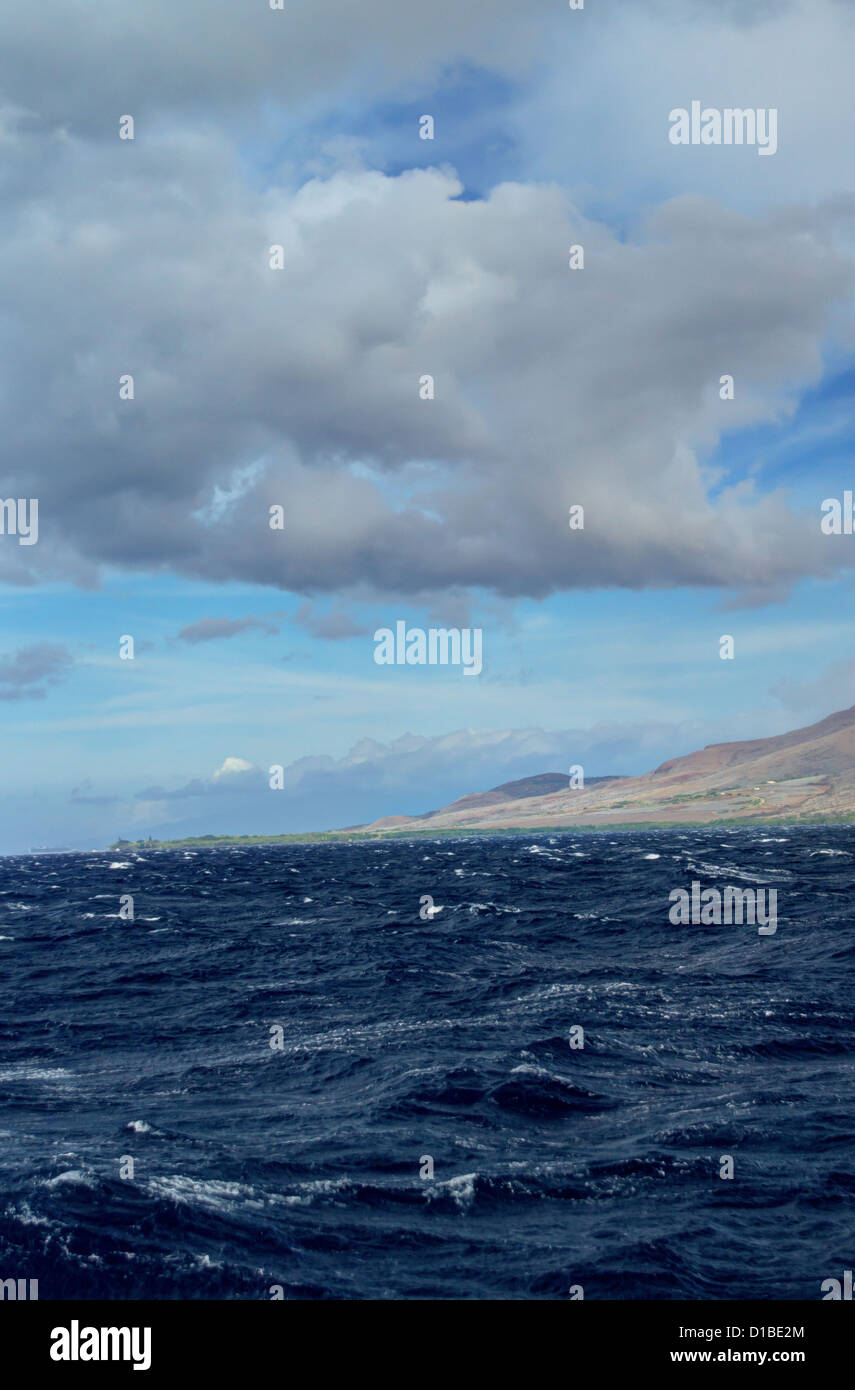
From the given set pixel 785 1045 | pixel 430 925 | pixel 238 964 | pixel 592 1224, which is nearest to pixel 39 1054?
pixel 238 964

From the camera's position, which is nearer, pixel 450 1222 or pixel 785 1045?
pixel 450 1222

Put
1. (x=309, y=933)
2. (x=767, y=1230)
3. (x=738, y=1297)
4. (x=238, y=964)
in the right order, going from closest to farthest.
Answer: (x=738, y=1297) < (x=767, y=1230) < (x=238, y=964) < (x=309, y=933)

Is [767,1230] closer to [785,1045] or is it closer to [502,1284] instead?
[502,1284]
